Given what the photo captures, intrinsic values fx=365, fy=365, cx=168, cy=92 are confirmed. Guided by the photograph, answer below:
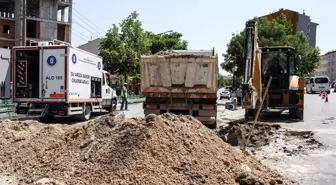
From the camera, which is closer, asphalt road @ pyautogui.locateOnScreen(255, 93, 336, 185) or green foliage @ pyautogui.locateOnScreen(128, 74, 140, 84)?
asphalt road @ pyautogui.locateOnScreen(255, 93, 336, 185)

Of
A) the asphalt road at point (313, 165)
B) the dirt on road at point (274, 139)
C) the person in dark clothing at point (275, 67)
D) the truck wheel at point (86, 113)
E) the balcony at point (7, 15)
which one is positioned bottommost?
the asphalt road at point (313, 165)

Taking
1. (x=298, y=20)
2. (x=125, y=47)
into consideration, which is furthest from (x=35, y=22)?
(x=298, y=20)

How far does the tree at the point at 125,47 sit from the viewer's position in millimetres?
34219

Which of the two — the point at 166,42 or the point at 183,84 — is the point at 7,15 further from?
the point at 183,84

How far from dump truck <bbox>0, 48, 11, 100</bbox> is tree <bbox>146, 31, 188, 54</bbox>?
36565 millimetres

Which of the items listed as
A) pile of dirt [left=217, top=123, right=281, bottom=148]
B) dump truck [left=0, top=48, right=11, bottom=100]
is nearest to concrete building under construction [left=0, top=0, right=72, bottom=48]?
dump truck [left=0, top=48, right=11, bottom=100]

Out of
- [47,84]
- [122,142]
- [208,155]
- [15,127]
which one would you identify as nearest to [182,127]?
[208,155]

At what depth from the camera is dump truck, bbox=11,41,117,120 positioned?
14109mm

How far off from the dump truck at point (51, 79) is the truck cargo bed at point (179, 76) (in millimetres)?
3345

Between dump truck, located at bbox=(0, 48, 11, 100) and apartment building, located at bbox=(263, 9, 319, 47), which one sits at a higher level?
apartment building, located at bbox=(263, 9, 319, 47)

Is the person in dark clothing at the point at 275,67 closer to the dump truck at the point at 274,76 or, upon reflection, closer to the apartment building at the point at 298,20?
the dump truck at the point at 274,76

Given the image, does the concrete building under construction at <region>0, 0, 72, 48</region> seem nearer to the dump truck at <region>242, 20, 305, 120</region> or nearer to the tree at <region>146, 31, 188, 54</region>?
the tree at <region>146, 31, 188, 54</region>

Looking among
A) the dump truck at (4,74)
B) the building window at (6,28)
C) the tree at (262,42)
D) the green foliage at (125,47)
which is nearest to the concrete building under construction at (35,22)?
the building window at (6,28)

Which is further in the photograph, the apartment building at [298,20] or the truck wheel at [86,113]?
the apartment building at [298,20]
